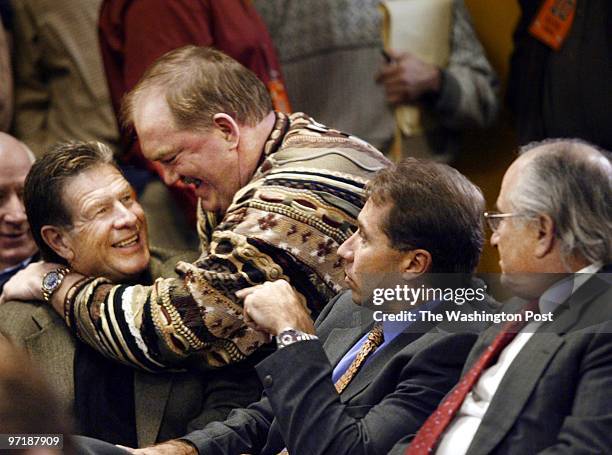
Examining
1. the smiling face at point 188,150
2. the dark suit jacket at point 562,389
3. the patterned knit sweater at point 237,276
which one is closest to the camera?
the dark suit jacket at point 562,389

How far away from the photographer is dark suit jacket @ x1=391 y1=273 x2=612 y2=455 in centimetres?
207

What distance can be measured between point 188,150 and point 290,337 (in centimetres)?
76

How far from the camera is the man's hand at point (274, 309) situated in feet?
8.14

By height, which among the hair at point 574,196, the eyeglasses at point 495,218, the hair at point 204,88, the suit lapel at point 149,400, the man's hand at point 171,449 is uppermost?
the hair at point 574,196

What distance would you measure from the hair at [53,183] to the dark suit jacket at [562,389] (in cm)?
125

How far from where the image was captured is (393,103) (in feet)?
13.3

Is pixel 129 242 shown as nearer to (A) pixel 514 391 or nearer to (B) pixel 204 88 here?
(B) pixel 204 88

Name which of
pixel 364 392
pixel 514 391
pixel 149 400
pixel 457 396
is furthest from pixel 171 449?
pixel 514 391

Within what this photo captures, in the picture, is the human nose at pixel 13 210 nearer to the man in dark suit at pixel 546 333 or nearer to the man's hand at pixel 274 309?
the man's hand at pixel 274 309

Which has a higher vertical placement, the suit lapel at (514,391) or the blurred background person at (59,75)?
the suit lapel at (514,391)

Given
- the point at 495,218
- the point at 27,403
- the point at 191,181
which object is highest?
the point at 27,403

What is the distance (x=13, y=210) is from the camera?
354 centimetres

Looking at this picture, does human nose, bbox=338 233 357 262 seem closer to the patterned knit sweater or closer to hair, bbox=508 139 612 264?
the patterned knit sweater

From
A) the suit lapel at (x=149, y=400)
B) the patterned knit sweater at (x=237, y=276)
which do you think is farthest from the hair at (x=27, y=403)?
the suit lapel at (x=149, y=400)
